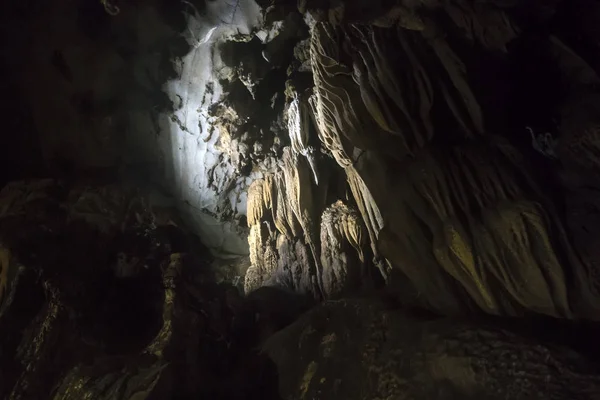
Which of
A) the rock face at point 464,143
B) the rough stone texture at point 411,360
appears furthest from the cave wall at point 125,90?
the rough stone texture at point 411,360

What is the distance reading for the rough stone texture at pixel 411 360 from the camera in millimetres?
2434

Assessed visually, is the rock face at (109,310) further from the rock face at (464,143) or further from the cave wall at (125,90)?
the rock face at (464,143)

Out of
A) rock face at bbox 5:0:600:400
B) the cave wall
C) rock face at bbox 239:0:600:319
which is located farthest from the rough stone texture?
the cave wall

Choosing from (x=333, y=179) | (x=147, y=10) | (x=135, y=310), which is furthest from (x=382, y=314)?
(x=147, y=10)

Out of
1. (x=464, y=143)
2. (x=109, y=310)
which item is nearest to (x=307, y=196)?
(x=464, y=143)

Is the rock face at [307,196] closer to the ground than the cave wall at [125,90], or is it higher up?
closer to the ground

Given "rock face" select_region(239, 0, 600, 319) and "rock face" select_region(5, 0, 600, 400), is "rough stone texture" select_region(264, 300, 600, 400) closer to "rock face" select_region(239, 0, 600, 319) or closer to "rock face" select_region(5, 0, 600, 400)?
"rock face" select_region(5, 0, 600, 400)

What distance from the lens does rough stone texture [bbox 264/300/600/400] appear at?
2.43 meters

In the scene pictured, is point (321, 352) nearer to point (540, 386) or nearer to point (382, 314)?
point (382, 314)

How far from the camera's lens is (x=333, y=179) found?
17.0ft

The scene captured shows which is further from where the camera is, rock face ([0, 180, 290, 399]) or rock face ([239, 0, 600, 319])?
rock face ([0, 180, 290, 399])

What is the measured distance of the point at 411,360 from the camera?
3008 millimetres

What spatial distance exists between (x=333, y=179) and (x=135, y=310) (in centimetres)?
249

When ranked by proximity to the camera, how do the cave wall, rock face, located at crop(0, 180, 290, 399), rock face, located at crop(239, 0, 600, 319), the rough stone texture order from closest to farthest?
the rough stone texture < rock face, located at crop(239, 0, 600, 319) < rock face, located at crop(0, 180, 290, 399) < the cave wall
